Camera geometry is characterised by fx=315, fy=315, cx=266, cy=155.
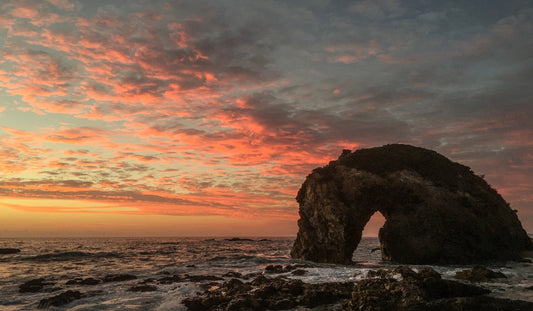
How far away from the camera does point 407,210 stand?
3547 cm

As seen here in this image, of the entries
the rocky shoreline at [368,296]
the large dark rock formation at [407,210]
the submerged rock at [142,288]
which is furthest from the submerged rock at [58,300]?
the large dark rock formation at [407,210]

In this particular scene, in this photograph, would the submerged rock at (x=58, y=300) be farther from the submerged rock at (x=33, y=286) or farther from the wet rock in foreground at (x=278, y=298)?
the wet rock in foreground at (x=278, y=298)

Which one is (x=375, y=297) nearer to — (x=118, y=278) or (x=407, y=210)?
(x=118, y=278)

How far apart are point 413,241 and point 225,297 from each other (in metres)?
24.5

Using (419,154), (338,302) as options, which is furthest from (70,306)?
(419,154)

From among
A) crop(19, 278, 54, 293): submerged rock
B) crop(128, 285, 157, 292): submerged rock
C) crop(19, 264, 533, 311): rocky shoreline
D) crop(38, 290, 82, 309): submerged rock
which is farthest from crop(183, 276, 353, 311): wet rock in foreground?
crop(19, 278, 54, 293): submerged rock

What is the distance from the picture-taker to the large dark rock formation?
32844mm

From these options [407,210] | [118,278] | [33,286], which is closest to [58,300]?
[33,286]

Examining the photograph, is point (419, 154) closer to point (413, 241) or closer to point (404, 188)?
point (404, 188)

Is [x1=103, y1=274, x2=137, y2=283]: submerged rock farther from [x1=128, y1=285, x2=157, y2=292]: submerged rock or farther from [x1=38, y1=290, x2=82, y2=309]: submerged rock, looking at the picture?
[x1=38, y1=290, x2=82, y2=309]: submerged rock

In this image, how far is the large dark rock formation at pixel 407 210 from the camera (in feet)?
108

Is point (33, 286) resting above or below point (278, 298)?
below

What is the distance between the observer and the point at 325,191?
133 feet

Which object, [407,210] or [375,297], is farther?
[407,210]
